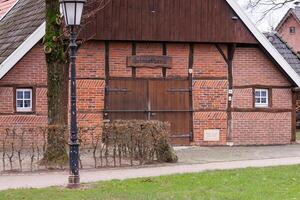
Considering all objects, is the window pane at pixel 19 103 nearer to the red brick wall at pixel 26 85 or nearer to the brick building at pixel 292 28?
the red brick wall at pixel 26 85

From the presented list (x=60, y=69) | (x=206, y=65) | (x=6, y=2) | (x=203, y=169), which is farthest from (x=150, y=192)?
(x=6, y=2)

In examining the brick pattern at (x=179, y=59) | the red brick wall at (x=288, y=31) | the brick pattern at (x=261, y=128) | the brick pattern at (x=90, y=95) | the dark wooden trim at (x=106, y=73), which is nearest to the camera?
the brick pattern at (x=90, y=95)

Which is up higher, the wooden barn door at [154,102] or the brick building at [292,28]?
the brick building at [292,28]

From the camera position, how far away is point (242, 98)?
22.3 metres

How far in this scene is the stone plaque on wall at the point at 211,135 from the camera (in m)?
21.8

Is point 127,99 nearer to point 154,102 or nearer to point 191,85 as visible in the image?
point 154,102

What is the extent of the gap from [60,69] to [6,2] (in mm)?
12939

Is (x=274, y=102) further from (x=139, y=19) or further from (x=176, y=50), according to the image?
(x=139, y=19)

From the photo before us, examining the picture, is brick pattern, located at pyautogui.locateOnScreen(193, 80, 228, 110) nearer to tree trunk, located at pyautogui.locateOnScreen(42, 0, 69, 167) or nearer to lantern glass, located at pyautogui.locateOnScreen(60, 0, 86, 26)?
tree trunk, located at pyautogui.locateOnScreen(42, 0, 69, 167)

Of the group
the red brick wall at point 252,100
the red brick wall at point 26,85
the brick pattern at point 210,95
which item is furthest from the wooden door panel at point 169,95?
the red brick wall at point 26,85

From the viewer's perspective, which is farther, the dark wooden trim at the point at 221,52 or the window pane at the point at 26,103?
the dark wooden trim at the point at 221,52

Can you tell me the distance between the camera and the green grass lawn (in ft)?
36.1

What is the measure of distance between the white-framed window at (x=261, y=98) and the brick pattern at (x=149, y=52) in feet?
12.1

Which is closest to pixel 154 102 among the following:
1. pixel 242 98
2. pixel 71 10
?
pixel 242 98
